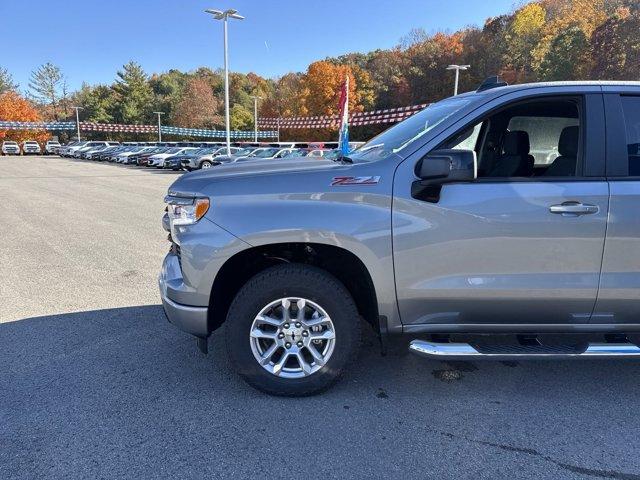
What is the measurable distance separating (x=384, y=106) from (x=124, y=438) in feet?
204

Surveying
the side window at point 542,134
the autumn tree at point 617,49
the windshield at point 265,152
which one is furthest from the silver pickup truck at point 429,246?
the autumn tree at point 617,49

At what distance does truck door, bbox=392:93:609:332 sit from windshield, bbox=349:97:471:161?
22 cm

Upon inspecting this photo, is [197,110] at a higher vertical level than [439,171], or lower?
higher

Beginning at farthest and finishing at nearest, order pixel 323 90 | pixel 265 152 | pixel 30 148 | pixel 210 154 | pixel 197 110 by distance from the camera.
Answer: pixel 197 110
pixel 323 90
pixel 30 148
pixel 210 154
pixel 265 152

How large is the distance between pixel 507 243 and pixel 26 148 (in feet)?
214

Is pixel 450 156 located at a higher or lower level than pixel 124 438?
higher

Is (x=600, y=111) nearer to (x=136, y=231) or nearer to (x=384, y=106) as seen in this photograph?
(x=136, y=231)

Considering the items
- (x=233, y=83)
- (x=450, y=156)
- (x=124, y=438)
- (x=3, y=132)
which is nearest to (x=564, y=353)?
(x=450, y=156)

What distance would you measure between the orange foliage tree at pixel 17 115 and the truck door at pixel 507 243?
71897 millimetres

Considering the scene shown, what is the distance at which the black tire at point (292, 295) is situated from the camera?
2900 millimetres

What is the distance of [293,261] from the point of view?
10.4 feet

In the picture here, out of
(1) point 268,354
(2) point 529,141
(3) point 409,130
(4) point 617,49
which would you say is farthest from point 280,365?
(4) point 617,49

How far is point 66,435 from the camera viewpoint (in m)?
2.65

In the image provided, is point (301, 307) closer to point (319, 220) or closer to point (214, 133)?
point (319, 220)
